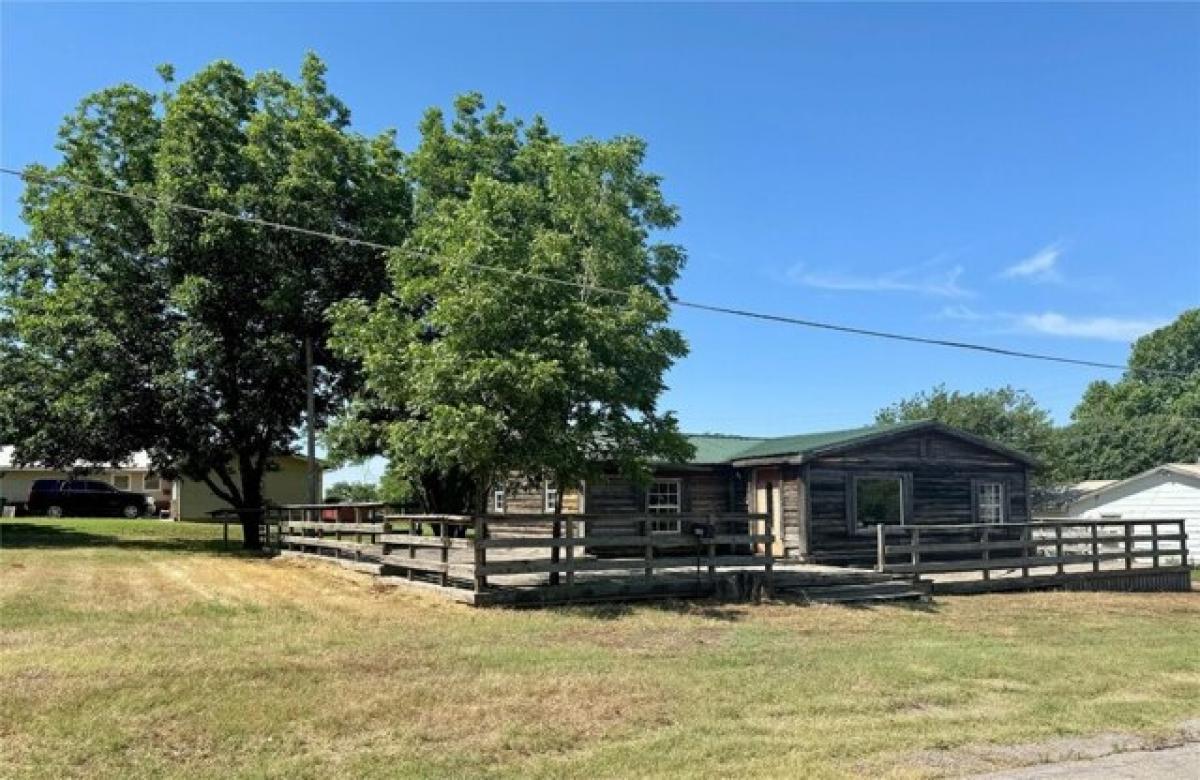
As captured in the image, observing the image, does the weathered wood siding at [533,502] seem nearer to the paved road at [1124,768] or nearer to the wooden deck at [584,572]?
the wooden deck at [584,572]

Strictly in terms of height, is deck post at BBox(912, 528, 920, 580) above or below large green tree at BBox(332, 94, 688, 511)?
below

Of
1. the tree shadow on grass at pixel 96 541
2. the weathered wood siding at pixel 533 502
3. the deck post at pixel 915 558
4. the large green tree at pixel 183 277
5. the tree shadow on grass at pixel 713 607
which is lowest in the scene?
the tree shadow on grass at pixel 713 607

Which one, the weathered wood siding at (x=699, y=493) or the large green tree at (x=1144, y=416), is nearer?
the weathered wood siding at (x=699, y=493)

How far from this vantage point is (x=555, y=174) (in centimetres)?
1706

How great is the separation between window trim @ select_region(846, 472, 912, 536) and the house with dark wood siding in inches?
0.9

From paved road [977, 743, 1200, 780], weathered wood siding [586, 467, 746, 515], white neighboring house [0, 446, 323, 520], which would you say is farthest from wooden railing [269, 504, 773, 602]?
white neighboring house [0, 446, 323, 520]

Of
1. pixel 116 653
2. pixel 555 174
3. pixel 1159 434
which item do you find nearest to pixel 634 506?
pixel 555 174

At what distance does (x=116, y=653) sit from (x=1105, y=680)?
9.57 m

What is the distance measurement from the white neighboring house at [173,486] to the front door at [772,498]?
88.7ft

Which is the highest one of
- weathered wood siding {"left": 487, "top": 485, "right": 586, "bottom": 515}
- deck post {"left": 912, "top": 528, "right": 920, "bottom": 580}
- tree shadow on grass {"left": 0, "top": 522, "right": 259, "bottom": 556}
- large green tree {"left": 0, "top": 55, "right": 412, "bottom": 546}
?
large green tree {"left": 0, "top": 55, "right": 412, "bottom": 546}

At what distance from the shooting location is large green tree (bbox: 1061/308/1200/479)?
62406 mm

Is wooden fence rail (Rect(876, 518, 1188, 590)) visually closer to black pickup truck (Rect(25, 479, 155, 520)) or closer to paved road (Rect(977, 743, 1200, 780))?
paved road (Rect(977, 743, 1200, 780))

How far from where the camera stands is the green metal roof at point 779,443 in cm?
2162

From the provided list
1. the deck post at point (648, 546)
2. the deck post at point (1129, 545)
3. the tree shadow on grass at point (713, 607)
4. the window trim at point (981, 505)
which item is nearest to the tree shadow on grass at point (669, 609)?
the tree shadow on grass at point (713, 607)
